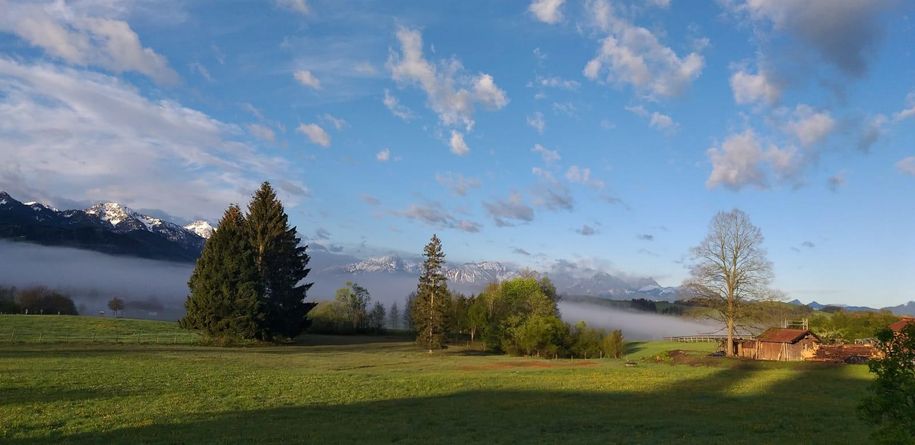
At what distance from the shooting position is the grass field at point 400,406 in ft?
51.2

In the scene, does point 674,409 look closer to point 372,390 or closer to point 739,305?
point 372,390

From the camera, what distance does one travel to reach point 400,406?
2239cm

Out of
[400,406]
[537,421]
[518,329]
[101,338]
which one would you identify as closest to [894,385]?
[537,421]

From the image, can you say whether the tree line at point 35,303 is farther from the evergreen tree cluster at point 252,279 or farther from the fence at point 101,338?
the evergreen tree cluster at point 252,279

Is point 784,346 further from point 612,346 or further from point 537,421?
→ point 537,421

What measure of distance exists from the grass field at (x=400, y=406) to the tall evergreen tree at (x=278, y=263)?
30725mm

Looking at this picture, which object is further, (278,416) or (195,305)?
(195,305)


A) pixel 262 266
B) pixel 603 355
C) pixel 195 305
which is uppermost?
pixel 262 266

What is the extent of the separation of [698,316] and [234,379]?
1745 inches

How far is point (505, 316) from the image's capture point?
80375mm

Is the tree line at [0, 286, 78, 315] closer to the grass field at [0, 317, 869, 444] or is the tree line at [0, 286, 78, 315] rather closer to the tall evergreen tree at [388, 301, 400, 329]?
the tall evergreen tree at [388, 301, 400, 329]

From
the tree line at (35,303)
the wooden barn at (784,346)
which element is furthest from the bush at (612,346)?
the tree line at (35,303)

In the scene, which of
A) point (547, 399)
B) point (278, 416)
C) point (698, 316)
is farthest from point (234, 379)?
point (698, 316)

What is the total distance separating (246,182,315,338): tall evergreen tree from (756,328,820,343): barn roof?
52183 mm
